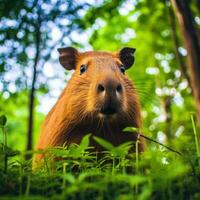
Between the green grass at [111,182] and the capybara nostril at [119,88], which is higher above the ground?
the capybara nostril at [119,88]

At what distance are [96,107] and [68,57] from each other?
6.32ft

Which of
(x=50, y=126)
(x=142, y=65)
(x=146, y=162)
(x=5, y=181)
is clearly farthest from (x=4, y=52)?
(x=142, y=65)

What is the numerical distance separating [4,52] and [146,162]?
4.57 meters

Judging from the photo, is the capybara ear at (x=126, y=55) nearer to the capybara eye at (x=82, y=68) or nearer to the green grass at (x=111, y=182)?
the capybara eye at (x=82, y=68)

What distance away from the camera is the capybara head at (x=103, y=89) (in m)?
4.71

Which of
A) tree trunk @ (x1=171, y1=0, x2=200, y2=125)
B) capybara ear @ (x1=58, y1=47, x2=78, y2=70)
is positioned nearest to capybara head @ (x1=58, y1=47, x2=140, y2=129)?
capybara ear @ (x1=58, y1=47, x2=78, y2=70)

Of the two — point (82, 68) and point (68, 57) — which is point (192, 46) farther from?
point (82, 68)

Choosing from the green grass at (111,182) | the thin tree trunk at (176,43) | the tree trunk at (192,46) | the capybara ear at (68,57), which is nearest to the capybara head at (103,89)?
the capybara ear at (68,57)

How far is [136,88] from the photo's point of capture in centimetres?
561

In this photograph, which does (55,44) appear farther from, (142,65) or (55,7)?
(142,65)

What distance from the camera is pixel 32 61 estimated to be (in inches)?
310

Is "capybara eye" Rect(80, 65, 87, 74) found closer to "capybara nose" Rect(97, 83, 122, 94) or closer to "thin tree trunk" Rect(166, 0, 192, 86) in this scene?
"capybara nose" Rect(97, 83, 122, 94)

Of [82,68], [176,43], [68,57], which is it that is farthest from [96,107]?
[176,43]

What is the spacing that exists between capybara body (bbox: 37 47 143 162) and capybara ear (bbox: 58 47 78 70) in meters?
0.56
